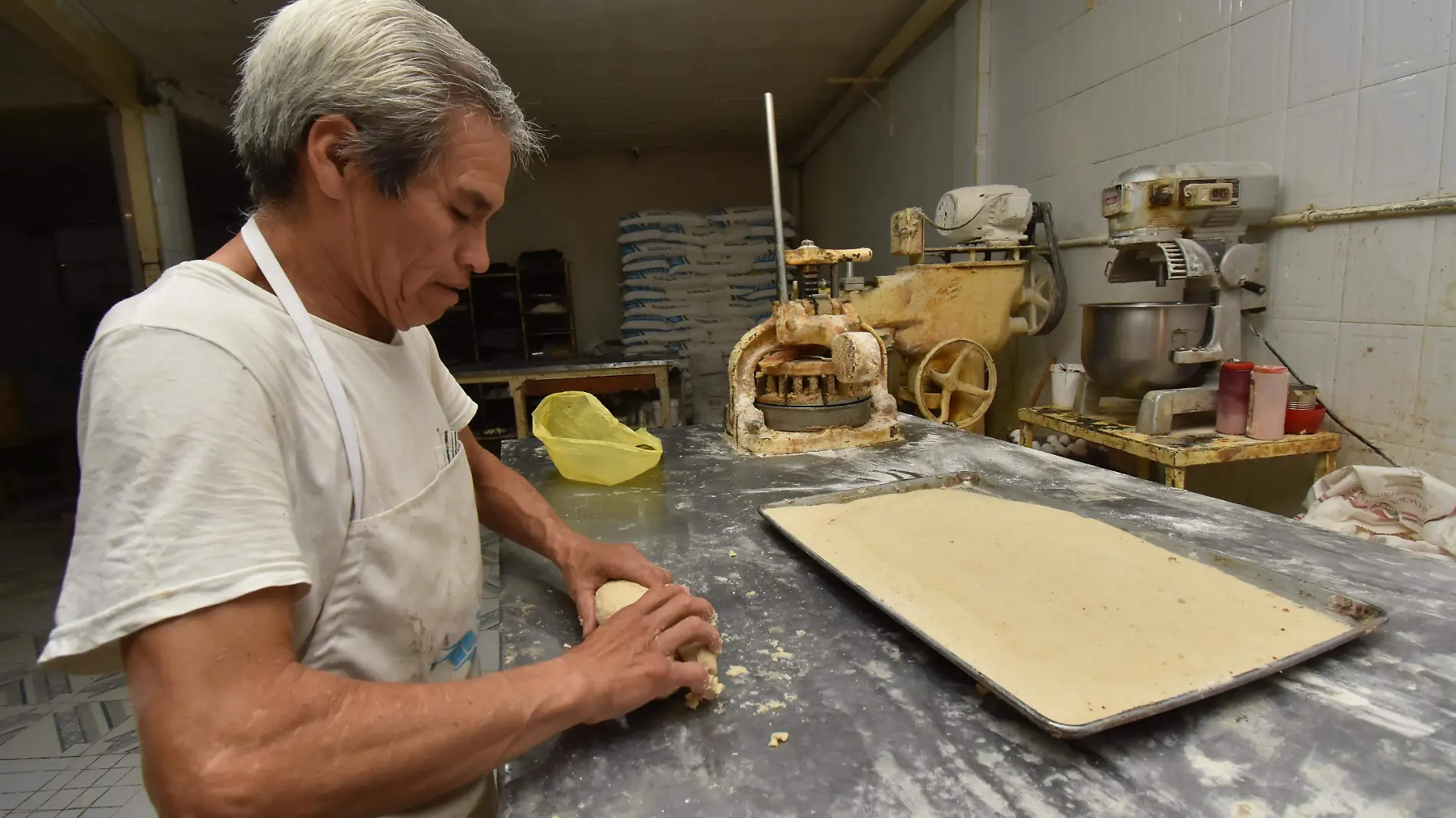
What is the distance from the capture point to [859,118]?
17.9ft

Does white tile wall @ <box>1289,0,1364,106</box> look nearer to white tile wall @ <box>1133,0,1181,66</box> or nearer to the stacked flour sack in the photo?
white tile wall @ <box>1133,0,1181,66</box>

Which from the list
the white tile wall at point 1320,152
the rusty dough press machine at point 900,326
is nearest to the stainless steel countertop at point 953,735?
the rusty dough press machine at point 900,326

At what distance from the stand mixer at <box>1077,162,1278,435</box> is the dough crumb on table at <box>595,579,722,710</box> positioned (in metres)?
1.69

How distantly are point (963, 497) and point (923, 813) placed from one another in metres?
0.87

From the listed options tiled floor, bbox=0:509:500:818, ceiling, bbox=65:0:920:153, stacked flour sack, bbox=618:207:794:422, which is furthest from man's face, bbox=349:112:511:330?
stacked flour sack, bbox=618:207:794:422

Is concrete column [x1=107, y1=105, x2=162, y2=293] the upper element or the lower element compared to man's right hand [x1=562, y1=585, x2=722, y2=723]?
upper

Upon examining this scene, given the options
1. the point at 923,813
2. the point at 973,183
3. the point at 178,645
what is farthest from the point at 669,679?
the point at 973,183

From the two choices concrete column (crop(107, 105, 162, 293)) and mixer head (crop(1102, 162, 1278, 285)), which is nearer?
mixer head (crop(1102, 162, 1278, 285))

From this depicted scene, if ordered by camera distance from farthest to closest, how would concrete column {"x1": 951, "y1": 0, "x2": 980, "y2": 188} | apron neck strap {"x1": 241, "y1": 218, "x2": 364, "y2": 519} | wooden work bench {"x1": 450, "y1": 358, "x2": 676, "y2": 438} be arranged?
1. wooden work bench {"x1": 450, "y1": 358, "x2": 676, "y2": 438}
2. concrete column {"x1": 951, "y1": 0, "x2": 980, "y2": 188}
3. apron neck strap {"x1": 241, "y1": 218, "x2": 364, "y2": 519}

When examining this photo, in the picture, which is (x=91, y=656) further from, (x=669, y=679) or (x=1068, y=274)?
(x=1068, y=274)

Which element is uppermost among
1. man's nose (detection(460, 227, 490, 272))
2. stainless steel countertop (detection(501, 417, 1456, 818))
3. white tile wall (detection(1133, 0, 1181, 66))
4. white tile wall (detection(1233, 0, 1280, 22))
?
white tile wall (detection(1133, 0, 1181, 66))

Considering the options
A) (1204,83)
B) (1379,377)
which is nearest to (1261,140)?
(1204,83)

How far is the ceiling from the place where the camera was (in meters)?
3.54

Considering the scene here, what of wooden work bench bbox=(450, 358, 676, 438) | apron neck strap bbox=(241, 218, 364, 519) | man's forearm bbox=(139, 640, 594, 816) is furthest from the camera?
wooden work bench bbox=(450, 358, 676, 438)
